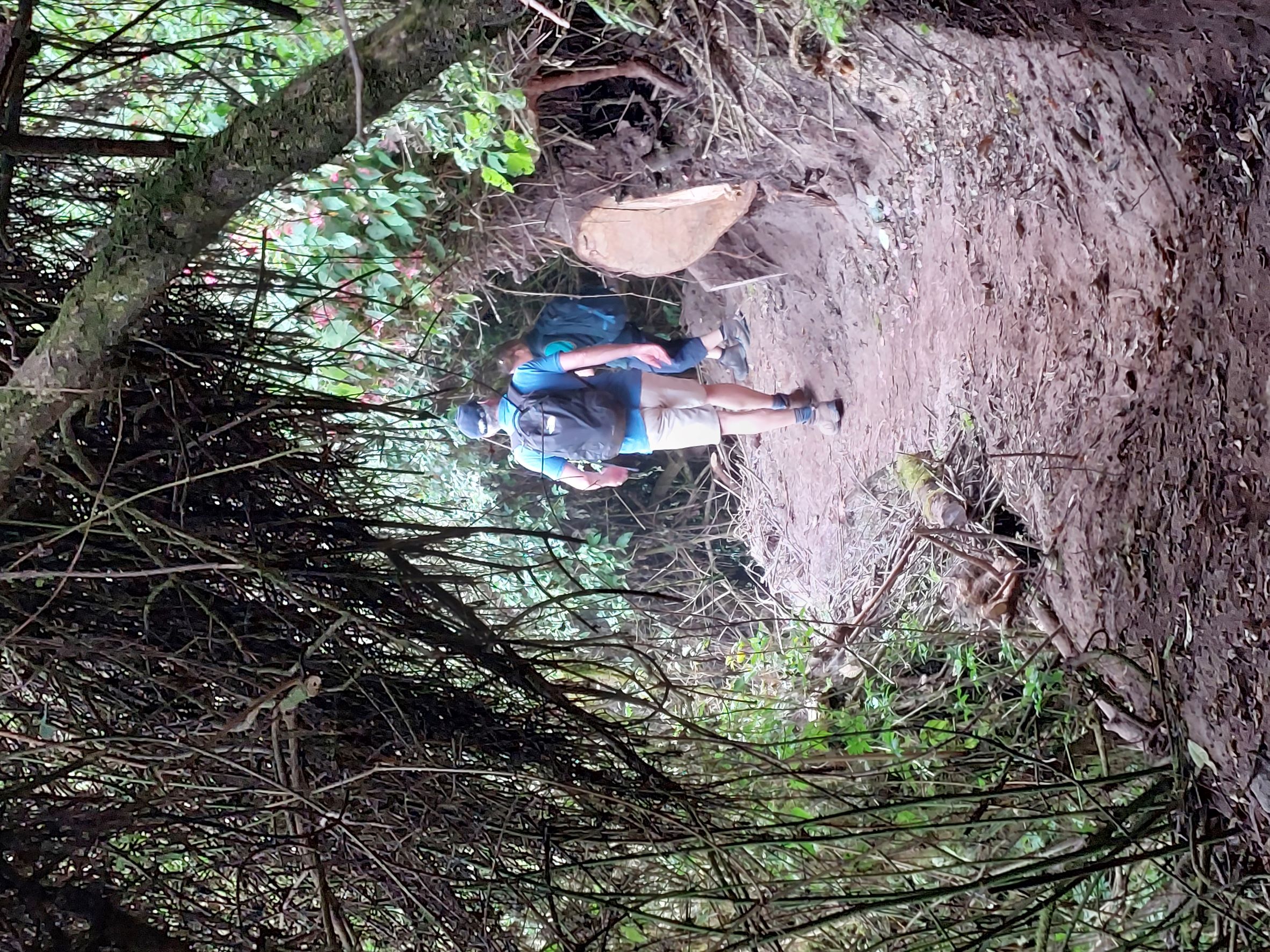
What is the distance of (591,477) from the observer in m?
4.96

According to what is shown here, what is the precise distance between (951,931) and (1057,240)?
2.49 m

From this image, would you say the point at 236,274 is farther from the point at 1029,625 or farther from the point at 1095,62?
the point at 1029,625

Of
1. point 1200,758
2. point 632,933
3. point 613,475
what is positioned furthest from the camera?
point 613,475

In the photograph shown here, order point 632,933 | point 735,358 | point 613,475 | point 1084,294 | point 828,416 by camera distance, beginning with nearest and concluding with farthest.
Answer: point 632,933 → point 1084,294 → point 613,475 → point 828,416 → point 735,358

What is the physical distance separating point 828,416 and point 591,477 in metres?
1.62

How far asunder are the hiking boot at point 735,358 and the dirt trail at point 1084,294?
46.0 inches

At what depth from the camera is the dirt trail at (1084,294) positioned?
7.80 ft

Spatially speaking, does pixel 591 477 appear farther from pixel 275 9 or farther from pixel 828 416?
pixel 275 9

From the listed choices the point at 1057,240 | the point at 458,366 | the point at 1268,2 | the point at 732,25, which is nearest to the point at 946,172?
the point at 1057,240

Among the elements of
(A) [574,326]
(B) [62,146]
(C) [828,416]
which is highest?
(B) [62,146]

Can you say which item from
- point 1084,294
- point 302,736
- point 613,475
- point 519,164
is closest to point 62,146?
point 302,736

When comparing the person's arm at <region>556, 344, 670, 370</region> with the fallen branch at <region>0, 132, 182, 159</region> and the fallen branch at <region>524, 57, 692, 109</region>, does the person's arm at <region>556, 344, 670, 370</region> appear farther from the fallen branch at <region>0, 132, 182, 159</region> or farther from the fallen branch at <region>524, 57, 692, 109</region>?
the fallen branch at <region>0, 132, 182, 159</region>

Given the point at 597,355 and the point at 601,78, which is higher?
the point at 601,78

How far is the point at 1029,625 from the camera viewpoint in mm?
3447
